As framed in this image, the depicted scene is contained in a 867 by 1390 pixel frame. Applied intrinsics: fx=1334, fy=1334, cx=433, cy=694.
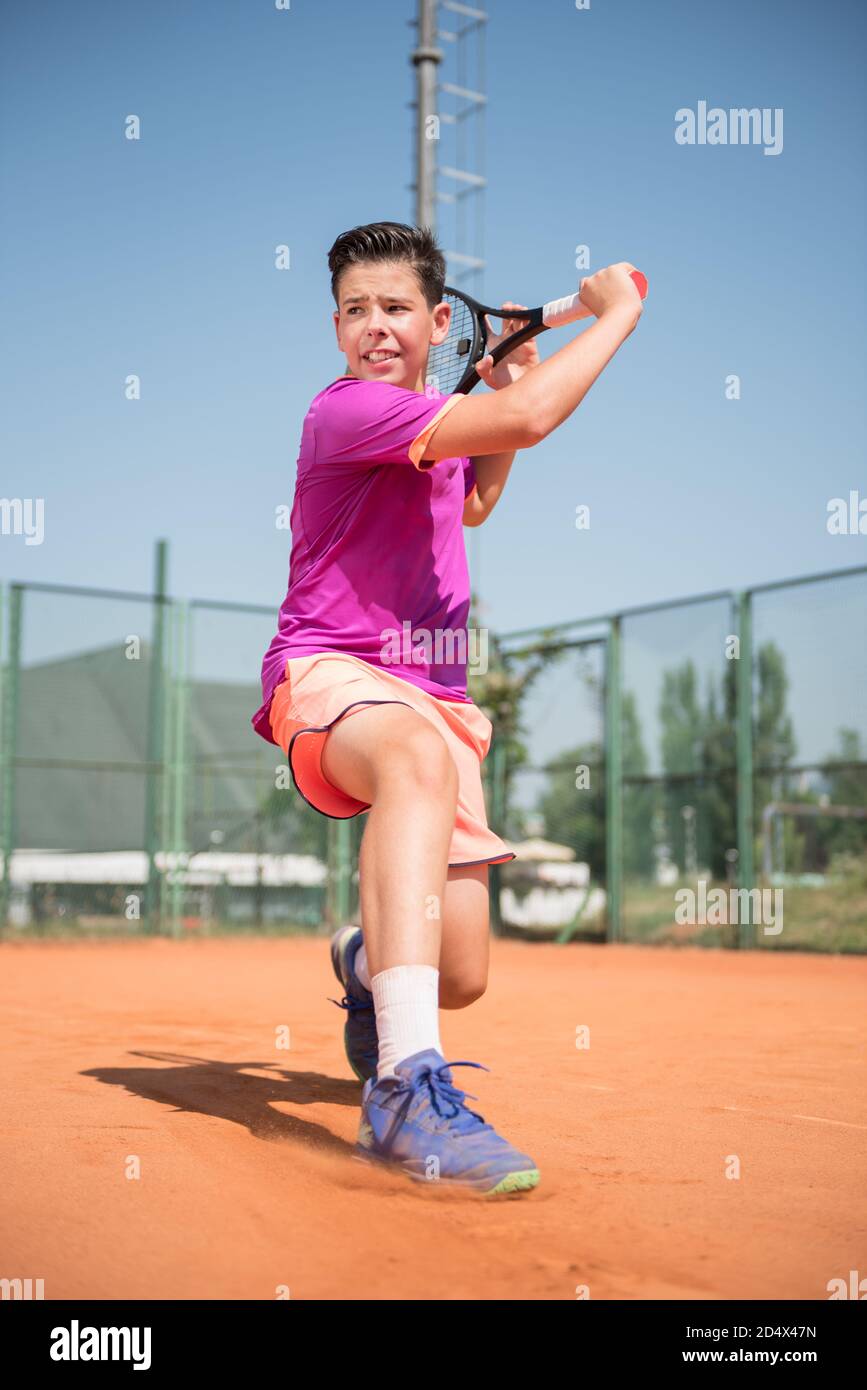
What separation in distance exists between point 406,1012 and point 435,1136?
0.22 m

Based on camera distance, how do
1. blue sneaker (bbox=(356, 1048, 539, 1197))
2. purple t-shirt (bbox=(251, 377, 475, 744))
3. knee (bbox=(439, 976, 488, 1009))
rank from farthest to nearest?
knee (bbox=(439, 976, 488, 1009)), purple t-shirt (bbox=(251, 377, 475, 744)), blue sneaker (bbox=(356, 1048, 539, 1197))

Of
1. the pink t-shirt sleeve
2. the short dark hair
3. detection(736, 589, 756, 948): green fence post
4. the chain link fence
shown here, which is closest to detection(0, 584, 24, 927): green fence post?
the chain link fence

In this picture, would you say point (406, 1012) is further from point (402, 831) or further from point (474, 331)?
point (474, 331)

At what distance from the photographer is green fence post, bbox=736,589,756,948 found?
35.1 ft

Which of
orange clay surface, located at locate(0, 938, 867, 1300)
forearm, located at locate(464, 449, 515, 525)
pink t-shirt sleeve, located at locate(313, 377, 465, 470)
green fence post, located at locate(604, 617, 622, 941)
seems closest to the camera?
orange clay surface, located at locate(0, 938, 867, 1300)

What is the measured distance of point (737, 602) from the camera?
1145 cm

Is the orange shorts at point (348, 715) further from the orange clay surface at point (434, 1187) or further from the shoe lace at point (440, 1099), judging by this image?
the orange clay surface at point (434, 1187)

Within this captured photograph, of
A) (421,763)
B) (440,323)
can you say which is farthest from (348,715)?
(440,323)

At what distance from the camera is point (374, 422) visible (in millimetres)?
2592

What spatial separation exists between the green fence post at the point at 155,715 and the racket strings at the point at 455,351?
8591mm

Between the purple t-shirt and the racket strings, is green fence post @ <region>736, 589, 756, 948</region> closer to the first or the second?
the racket strings

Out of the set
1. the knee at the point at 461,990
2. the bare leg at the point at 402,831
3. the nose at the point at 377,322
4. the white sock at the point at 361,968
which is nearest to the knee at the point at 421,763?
the bare leg at the point at 402,831

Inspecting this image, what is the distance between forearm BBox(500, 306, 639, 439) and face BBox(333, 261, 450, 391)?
1.47 feet
